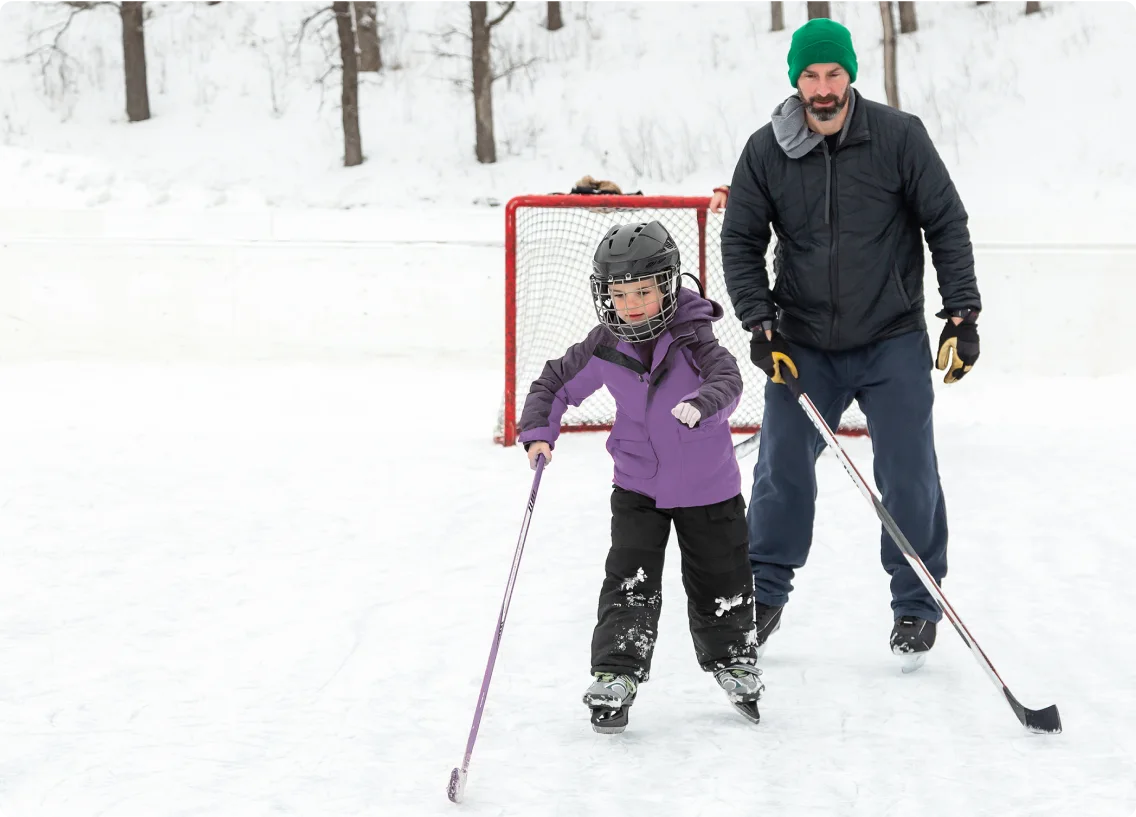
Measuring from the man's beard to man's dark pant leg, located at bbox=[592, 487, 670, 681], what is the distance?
3.39ft

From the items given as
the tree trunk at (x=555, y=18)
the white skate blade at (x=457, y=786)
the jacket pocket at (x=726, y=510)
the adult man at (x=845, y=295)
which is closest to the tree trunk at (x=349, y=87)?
the tree trunk at (x=555, y=18)

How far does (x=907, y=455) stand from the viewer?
310 cm

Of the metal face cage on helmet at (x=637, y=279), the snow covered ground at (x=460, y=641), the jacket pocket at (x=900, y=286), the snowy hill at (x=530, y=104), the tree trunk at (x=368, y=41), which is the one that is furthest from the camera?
the tree trunk at (x=368, y=41)

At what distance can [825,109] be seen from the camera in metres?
2.98

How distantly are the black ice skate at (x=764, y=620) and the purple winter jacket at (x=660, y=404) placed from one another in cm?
54

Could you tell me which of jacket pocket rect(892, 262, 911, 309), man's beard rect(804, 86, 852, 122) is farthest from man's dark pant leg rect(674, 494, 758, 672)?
man's beard rect(804, 86, 852, 122)

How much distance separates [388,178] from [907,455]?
13.4 m

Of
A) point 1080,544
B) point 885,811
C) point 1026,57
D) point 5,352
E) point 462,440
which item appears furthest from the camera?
point 1026,57

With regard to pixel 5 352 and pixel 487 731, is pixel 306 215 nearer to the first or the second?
pixel 5 352

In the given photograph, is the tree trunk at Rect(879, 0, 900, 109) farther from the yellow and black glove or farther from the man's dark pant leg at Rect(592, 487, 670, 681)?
the man's dark pant leg at Rect(592, 487, 670, 681)

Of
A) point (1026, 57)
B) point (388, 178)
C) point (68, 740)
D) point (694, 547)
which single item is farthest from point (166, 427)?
point (1026, 57)

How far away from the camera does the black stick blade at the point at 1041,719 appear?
2.72 m

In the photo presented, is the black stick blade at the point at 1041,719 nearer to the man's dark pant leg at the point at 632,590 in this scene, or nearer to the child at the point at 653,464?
the child at the point at 653,464

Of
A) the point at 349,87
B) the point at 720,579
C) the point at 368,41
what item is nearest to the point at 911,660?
the point at 720,579
